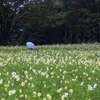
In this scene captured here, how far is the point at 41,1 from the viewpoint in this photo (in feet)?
82.8

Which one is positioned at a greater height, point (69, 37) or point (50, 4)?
point (50, 4)

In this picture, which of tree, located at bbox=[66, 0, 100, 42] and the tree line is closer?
the tree line

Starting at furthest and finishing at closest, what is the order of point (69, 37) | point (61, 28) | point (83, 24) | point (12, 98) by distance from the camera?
point (69, 37) → point (61, 28) → point (83, 24) → point (12, 98)

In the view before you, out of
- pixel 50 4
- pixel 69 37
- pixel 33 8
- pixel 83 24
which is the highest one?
pixel 50 4

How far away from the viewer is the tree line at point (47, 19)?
23938 mm

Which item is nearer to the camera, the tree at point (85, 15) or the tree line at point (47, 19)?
the tree line at point (47, 19)

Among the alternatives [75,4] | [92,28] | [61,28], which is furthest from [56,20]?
[92,28]

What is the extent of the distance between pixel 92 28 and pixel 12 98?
89.9 feet

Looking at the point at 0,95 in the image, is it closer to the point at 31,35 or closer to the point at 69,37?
the point at 31,35

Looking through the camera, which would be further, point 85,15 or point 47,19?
point 47,19

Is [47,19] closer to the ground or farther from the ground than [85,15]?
closer to the ground

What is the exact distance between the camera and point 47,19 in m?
29.0

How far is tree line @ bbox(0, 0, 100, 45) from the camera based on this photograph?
2394 cm

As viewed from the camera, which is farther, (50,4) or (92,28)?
(50,4)
